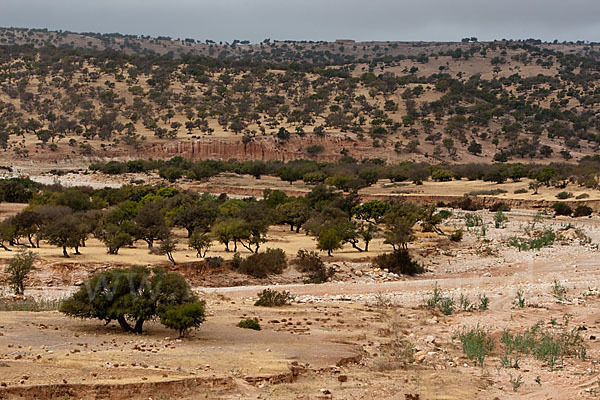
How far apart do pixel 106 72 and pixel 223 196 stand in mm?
72302

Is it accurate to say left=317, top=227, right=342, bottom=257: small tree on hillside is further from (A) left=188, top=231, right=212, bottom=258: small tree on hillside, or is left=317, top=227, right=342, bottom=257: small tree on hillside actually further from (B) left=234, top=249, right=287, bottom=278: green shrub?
(A) left=188, top=231, right=212, bottom=258: small tree on hillside

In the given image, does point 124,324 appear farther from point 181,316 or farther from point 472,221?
point 472,221

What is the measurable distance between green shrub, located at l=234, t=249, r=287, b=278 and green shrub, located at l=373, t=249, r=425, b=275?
4650 mm

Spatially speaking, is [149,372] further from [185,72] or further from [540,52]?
[540,52]

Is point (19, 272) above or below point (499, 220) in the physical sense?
below

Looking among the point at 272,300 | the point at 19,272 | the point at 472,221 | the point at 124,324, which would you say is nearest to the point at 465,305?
the point at 272,300

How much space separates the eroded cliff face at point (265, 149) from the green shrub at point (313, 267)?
5926cm

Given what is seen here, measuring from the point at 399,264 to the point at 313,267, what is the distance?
419cm

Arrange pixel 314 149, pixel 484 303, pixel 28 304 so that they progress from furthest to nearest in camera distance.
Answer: pixel 314 149
pixel 484 303
pixel 28 304

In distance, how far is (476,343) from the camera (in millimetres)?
17797

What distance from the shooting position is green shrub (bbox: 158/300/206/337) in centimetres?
1691

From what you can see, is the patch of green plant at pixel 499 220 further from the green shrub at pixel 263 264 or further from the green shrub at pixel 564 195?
the green shrub at pixel 263 264

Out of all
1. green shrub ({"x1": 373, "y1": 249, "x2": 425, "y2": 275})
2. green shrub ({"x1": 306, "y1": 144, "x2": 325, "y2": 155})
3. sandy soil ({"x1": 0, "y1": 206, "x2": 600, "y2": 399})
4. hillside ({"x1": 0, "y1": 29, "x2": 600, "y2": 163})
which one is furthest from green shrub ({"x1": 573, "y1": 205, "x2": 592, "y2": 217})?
green shrub ({"x1": 306, "y1": 144, "x2": 325, "y2": 155})

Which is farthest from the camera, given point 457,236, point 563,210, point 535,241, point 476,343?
point 563,210
